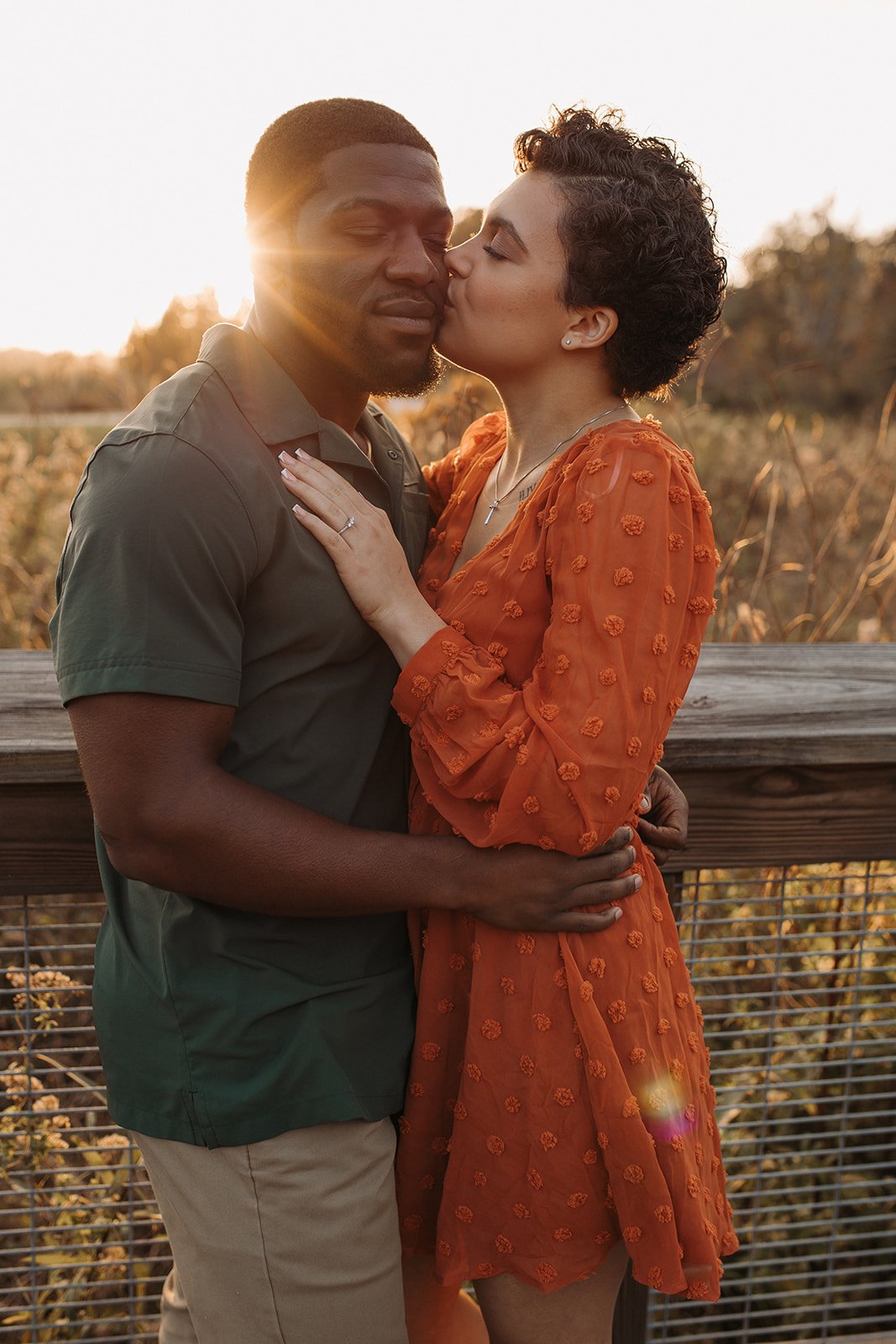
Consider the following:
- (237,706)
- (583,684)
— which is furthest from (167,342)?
(583,684)

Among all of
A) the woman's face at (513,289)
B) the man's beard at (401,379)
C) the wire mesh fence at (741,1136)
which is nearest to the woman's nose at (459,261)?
the woman's face at (513,289)

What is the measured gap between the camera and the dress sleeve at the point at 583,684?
1.43 m

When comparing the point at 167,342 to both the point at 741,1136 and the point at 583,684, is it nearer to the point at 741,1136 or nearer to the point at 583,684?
the point at 583,684

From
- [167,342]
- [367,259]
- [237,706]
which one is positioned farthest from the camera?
[167,342]

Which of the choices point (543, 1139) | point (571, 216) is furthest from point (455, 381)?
point (543, 1139)

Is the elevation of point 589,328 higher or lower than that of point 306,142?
lower

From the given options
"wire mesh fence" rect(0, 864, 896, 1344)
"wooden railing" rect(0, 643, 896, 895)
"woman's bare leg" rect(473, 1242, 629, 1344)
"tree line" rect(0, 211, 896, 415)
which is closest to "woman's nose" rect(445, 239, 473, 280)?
"wooden railing" rect(0, 643, 896, 895)

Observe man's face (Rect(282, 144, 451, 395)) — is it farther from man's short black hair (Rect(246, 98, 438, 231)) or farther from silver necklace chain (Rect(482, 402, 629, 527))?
silver necklace chain (Rect(482, 402, 629, 527))

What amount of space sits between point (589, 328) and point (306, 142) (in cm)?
51

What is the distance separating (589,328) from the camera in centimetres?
176

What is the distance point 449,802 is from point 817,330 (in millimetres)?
14195

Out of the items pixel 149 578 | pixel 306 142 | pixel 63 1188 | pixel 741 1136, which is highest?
pixel 306 142

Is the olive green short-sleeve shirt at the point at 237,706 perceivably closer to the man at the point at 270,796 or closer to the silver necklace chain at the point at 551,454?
the man at the point at 270,796

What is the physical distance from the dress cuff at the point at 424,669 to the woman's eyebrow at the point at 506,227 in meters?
0.68
